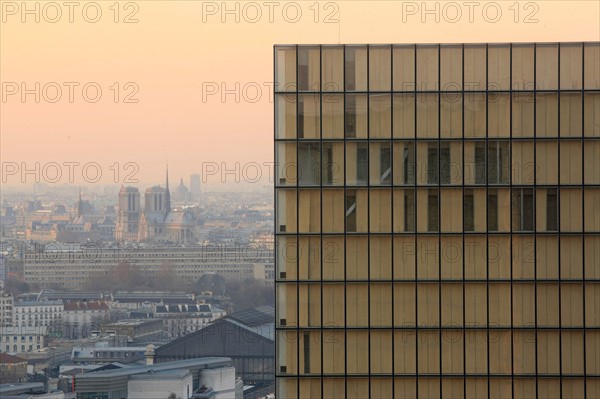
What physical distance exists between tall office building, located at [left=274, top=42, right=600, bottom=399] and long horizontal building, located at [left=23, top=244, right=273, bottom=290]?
21680 mm

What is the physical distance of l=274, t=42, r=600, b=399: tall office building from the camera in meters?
19.2

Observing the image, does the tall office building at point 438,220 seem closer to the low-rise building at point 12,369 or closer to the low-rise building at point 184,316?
the low-rise building at point 184,316

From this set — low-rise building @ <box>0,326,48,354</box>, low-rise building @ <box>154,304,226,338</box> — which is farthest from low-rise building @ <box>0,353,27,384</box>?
low-rise building @ <box>154,304,226,338</box>

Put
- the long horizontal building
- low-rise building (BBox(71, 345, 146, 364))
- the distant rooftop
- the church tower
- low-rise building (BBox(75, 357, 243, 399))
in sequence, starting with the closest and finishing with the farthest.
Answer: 1. low-rise building (BBox(75, 357, 243, 399))
2. the distant rooftop
3. the long horizontal building
4. the church tower
5. low-rise building (BBox(71, 345, 146, 364))

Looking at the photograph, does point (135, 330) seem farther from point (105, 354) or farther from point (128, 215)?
point (128, 215)

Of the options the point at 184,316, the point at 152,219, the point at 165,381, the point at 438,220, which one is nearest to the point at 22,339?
the point at 184,316

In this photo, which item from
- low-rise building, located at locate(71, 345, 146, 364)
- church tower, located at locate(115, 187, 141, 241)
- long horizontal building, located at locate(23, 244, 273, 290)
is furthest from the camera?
low-rise building, located at locate(71, 345, 146, 364)

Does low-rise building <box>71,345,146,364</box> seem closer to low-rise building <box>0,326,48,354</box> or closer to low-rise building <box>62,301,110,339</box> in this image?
A: low-rise building <box>62,301,110,339</box>

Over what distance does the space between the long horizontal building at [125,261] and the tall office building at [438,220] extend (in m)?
21.7

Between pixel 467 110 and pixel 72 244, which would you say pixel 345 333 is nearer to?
pixel 467 110

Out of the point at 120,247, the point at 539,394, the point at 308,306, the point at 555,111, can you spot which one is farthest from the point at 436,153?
the point at 120,247

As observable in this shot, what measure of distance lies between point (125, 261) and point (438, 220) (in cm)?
2652

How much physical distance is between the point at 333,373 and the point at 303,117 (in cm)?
512

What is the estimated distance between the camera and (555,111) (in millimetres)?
19406
